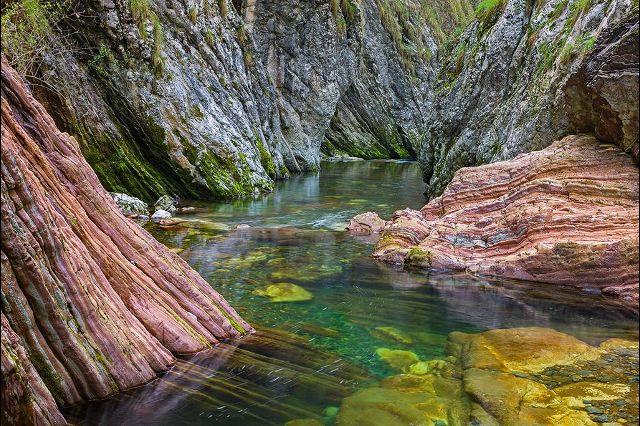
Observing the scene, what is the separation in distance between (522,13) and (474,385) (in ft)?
57.2

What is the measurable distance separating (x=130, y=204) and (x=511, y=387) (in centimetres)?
1484

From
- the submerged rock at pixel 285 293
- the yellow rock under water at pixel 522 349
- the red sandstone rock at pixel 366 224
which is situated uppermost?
the red sandstone rock at pixel 366 224

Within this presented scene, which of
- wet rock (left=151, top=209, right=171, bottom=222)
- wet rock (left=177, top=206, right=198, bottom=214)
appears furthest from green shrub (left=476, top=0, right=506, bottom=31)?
wet rock (left=151, top=209, right=171, bottom=222)

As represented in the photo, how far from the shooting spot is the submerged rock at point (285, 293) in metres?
10.2

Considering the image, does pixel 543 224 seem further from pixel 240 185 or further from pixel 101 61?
pixel 101 61

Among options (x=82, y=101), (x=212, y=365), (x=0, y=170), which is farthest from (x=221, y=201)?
(x=0, y=170)

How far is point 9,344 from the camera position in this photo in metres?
4.47

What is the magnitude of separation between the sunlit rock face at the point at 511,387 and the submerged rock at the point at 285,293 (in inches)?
124

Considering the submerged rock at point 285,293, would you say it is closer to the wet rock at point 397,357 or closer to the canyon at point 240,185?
the canyon at point 240,185

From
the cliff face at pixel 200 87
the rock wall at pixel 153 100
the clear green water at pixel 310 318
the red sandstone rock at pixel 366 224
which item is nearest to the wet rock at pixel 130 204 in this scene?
the cliff face at pixel 200 87

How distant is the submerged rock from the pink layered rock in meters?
3.38

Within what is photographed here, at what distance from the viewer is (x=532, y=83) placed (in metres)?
17.5

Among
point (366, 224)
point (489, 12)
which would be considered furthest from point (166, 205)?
point (489, 12)

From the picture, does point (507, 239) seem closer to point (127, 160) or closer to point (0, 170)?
point (0, 170)
